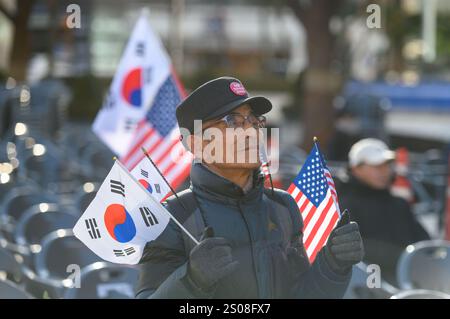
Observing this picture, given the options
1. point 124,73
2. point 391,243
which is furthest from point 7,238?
point 391,243

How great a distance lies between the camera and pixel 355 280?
15.6 ft

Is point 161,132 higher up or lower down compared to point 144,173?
lower down

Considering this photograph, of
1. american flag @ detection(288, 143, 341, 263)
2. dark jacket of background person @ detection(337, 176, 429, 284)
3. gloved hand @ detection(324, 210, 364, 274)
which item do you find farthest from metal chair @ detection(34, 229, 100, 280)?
gloved hand @ detection(324, 210, 364, 274)

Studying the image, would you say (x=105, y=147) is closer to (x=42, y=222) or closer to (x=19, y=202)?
(x=19, y=202)

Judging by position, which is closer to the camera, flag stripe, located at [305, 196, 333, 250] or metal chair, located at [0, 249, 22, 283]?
flag stripe, located at [305, 196, 333, 250]

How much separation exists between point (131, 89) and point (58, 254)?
59.8 inches

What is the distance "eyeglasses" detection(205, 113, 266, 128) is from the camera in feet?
9.17

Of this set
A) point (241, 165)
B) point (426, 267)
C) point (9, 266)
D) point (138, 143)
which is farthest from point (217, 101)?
point (138, 143)

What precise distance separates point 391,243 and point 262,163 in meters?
3.72

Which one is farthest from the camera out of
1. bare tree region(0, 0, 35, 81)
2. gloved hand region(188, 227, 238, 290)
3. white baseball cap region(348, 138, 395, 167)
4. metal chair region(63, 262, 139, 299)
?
bare tree region(0, 0, 35, 81)

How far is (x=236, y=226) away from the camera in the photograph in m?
2.79

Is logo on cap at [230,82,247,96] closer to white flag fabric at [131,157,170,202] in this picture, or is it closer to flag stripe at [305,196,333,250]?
white flag fabric at [131,157,170,202]

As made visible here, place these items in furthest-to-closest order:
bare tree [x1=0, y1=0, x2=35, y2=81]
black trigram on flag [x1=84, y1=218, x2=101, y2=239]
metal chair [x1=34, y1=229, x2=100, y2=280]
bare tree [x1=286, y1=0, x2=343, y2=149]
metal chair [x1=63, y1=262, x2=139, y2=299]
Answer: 1. bare tree [x1=0, y1=0, x2=35, y2=81]
2. bare tree [x1=286, y1=0, x2=343, y2=149]
3. metal chair [x1=34, y1=229, x2=100, y2=280]
4. metal chair [x1=63, y1=262, x2=139, y2=299]
5. black trigram on flag [x1=84, y1=218, x2=101, y2=239]

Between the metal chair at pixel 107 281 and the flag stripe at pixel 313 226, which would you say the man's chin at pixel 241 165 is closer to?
the flag stripe at pixel 313 226
